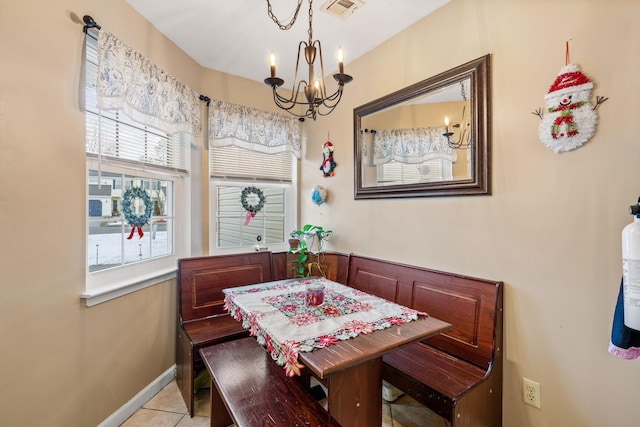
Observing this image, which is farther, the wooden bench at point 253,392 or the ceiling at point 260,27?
the ceiling at point 260,27

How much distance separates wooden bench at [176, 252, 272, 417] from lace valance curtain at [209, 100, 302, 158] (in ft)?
3.44

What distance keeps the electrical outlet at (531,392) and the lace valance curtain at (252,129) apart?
251 cm

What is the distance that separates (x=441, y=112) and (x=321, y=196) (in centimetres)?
129

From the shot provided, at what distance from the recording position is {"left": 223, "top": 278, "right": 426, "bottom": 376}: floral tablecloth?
1168 millimetres

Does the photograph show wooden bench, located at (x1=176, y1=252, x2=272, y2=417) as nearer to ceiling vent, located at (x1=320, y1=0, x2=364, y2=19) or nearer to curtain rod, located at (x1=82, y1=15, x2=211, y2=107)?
curtain rod, located at (x1=82, y1=15, x2=211, y2=107)

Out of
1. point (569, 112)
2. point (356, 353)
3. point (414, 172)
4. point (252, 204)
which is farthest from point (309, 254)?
point (569, 112)

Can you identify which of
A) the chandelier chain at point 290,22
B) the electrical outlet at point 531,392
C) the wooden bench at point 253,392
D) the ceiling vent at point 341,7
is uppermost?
the ceiling vent at point 341,7

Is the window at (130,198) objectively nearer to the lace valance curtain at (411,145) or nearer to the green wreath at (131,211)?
the green wreath at (131,211)

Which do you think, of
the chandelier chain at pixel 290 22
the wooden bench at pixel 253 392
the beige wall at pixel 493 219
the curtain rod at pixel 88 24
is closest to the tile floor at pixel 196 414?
the beige wall at pixel 493 219

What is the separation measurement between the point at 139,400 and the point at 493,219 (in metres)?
2.49

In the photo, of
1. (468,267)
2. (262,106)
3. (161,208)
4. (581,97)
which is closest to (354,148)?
(262,106)

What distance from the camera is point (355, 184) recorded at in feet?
8.11

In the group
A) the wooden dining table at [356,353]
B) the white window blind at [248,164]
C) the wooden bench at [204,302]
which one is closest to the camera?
the wooden dining table at [356,353]

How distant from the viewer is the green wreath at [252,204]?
277 cm
